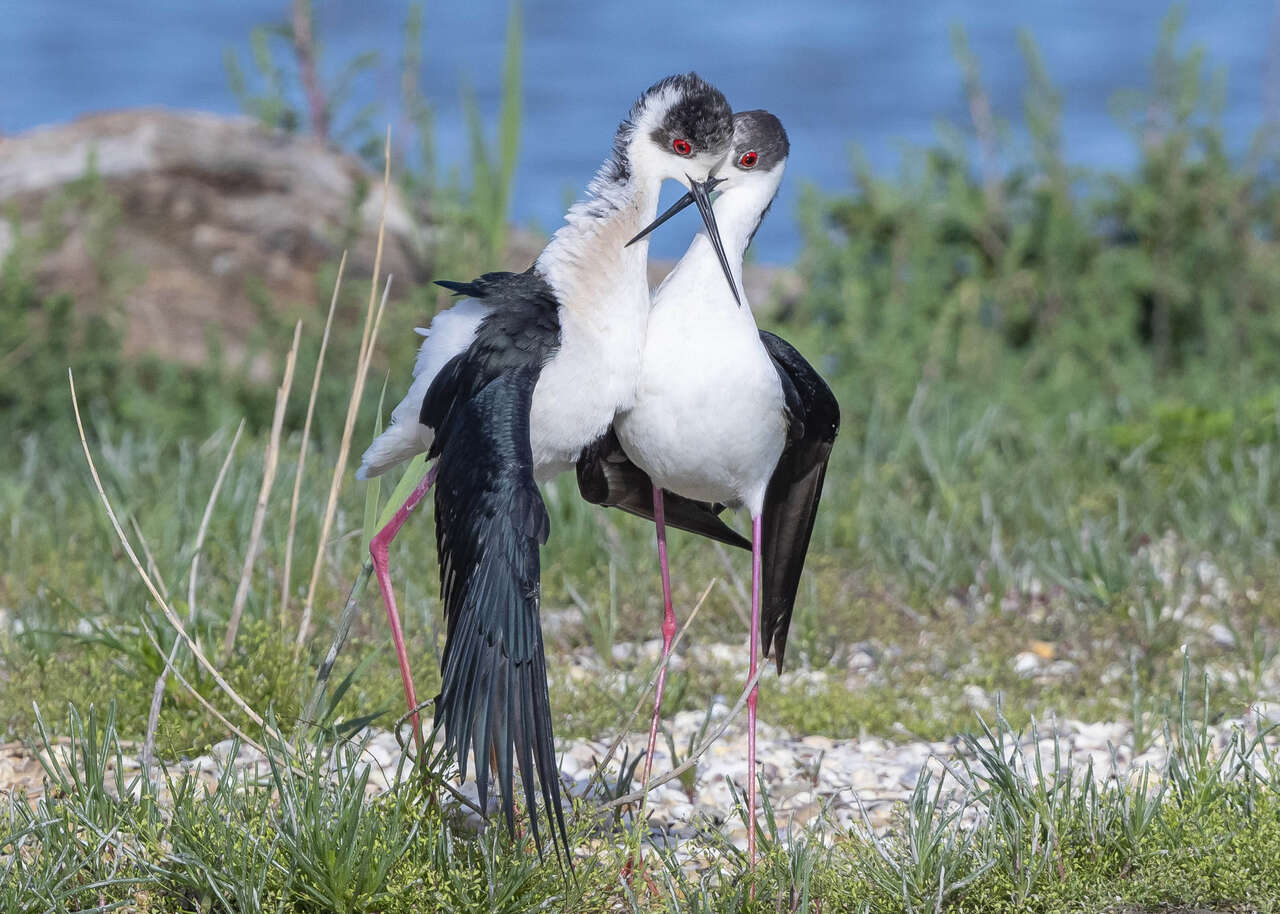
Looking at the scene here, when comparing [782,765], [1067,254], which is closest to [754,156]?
[782,765]

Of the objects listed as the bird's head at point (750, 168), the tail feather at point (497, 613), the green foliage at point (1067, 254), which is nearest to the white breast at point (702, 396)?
the bird's head at point (750, 168)

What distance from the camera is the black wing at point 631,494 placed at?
3.61m

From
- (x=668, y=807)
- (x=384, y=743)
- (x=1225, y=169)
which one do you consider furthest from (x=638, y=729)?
(x=1225, y=169)

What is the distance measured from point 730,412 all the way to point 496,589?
2.32ft

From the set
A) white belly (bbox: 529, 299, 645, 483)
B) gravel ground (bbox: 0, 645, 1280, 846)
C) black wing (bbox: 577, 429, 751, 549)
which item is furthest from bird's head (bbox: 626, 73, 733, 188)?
gravel ground (bbox: 0, 645, 1280, 846)

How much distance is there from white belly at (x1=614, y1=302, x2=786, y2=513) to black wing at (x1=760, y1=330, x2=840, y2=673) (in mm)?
171

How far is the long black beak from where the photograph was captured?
10.8 feet

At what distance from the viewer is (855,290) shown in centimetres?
753

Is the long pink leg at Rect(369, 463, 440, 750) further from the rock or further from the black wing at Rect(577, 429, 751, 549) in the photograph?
the rock

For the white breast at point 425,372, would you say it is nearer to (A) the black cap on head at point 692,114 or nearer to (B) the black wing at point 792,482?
(A) the black cap on head at point 692,114

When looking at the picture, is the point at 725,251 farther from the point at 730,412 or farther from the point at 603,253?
the point at 730,412

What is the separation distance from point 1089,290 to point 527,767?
605 cm

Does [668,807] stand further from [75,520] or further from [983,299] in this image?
[983,299]

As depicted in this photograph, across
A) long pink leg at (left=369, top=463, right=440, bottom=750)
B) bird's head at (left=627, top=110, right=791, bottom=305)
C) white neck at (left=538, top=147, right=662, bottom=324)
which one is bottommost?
long pink leg at (left=369, top=463, right=440, bottom=750)
